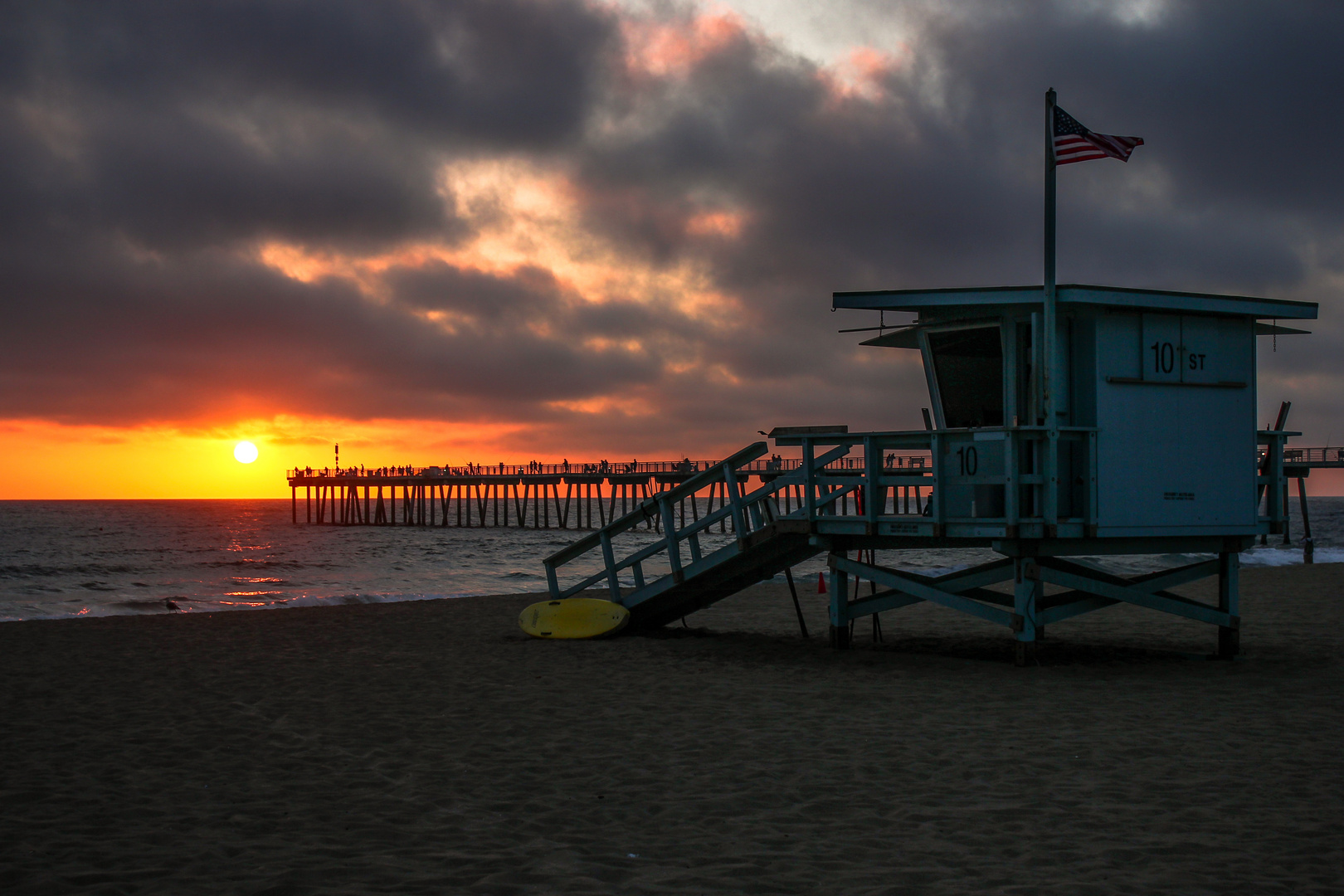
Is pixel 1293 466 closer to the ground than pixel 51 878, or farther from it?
farther from it

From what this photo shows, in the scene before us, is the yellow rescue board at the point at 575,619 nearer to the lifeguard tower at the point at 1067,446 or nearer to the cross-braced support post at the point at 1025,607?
the lifeguard tower at the point at 1067,446

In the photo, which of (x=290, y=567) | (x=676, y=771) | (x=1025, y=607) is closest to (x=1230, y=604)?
(x=1025, y=607)

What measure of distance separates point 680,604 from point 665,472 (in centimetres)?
5247

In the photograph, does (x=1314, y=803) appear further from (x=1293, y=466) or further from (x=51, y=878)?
(x=1293, y=466)

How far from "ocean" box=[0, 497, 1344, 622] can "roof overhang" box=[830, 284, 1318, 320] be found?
1463cm

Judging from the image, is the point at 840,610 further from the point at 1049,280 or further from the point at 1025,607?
the point at 1049,280

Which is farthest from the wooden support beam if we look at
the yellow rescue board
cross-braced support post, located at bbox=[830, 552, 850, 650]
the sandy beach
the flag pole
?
the yellow rescue board

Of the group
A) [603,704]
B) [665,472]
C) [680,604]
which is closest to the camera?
[603,704]

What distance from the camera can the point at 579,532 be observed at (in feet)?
243

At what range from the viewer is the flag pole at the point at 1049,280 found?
10.7 metres

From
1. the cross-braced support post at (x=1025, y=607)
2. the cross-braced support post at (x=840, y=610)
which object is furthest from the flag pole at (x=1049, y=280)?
the cross-braced support post at (x=840, y=610)

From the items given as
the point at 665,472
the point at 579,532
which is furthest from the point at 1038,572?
the point at 579,532

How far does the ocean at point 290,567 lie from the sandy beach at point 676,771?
42.6ft

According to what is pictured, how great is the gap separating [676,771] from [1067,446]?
6.18 m
